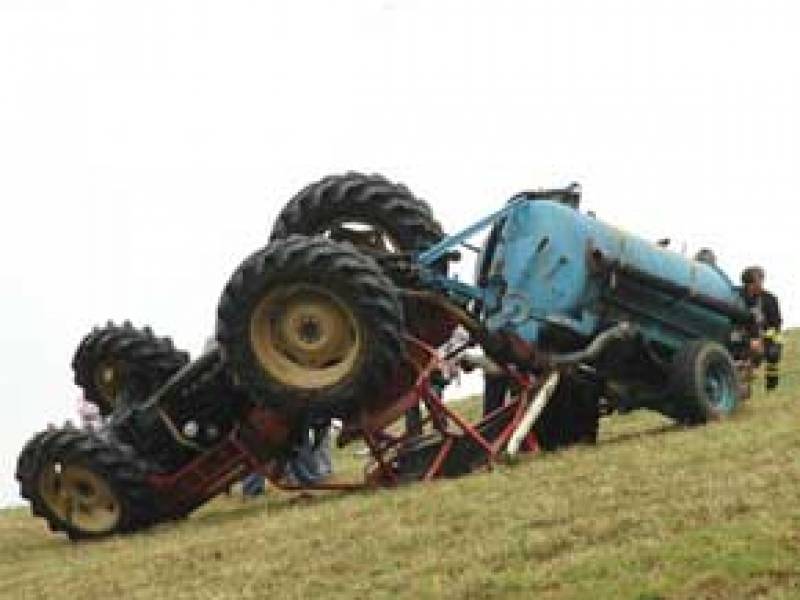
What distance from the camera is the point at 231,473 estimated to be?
13906mm

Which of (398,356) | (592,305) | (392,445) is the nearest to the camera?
(398,356)

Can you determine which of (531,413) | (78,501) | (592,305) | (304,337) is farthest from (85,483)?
(592,305)

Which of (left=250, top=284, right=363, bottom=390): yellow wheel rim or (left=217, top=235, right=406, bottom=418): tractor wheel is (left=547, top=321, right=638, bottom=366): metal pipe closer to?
(left=217, top=235, right=406, bottom=418): tractor wheel

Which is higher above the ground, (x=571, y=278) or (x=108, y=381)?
(x=571, y=278)

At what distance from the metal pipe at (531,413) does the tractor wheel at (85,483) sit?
2.91 meters

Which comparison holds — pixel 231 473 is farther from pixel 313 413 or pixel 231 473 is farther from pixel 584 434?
pixel 584 434

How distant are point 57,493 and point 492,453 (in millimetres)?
3480

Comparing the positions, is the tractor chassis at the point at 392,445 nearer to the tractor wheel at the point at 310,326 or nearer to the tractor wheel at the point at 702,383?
the tractor wheel at the point at 310,326

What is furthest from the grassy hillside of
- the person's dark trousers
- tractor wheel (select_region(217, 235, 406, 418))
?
the person's dark trousers

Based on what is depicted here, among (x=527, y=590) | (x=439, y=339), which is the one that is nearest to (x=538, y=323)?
(x=439, y=339)

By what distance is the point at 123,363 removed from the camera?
16.0 meters

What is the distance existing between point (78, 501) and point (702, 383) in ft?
16.8

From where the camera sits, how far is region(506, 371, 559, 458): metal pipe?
43.3 feet

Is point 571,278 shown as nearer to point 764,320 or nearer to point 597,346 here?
point 597,346
